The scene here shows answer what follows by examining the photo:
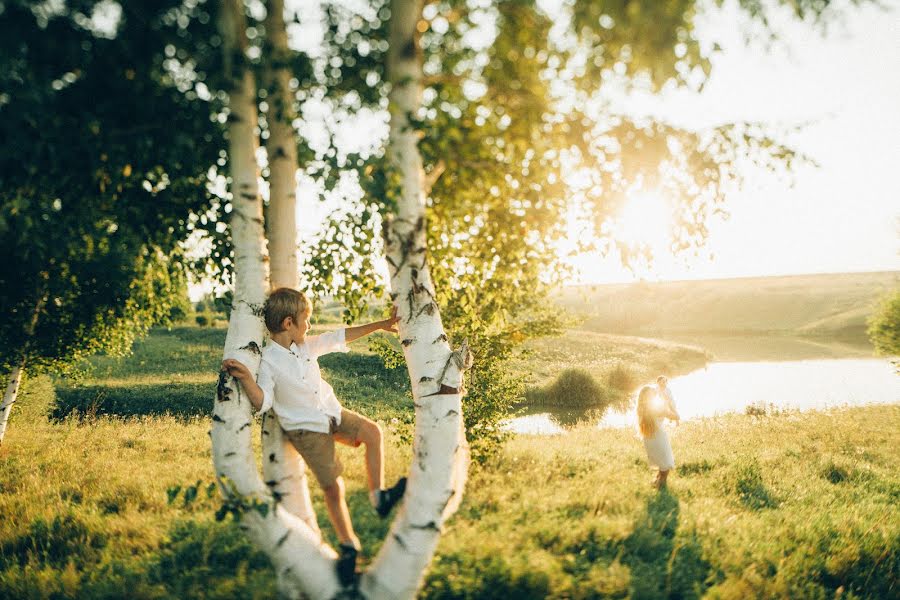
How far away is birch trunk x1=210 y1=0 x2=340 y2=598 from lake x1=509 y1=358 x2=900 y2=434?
18040 mm

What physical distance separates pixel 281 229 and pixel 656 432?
875cm

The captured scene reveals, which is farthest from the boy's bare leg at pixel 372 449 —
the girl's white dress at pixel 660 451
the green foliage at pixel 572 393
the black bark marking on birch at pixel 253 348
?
the green foliage at pixel 572 393

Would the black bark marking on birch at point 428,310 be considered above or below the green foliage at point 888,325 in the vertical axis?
above

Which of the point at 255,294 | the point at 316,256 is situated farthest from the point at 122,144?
the point at 316,256

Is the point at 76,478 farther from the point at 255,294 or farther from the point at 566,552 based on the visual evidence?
the point at 566,552

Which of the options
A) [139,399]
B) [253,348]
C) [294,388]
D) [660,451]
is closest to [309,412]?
[294,388]

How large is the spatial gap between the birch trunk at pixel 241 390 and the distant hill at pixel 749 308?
269 feet

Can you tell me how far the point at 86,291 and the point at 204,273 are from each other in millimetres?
5565

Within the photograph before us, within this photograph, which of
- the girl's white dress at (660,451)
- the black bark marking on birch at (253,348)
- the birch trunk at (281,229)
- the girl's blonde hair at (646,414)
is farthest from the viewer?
the girl's blonde hair at (646,414)

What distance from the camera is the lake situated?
86.4 feet

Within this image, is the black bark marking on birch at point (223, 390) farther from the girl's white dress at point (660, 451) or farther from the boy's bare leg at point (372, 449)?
the girl's white dress at point (660, 451)

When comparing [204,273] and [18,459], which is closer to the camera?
[204,273]

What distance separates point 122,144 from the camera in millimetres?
3838

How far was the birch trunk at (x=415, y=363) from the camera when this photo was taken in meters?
3.75
